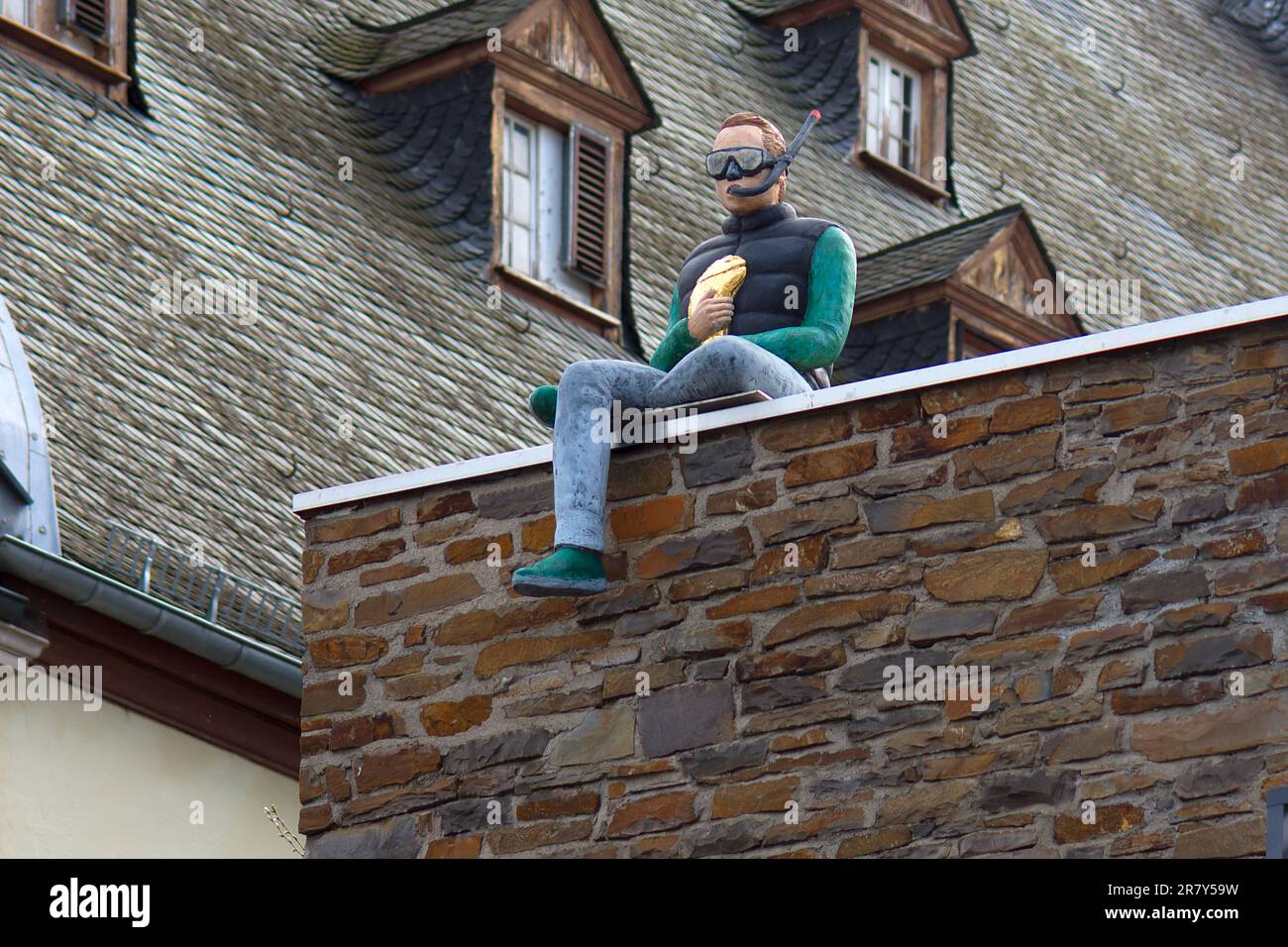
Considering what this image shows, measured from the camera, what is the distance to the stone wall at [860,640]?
42.1 feet

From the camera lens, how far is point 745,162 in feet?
46.6

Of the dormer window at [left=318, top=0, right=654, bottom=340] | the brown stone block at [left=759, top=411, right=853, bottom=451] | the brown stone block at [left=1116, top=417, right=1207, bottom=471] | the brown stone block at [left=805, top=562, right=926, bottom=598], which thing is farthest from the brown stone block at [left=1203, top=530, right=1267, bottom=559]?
the dormer window at [left=318, top=0, right=654, bottom=340]

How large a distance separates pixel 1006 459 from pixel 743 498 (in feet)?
3.14

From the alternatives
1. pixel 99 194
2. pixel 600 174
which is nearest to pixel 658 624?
pixel 99 194

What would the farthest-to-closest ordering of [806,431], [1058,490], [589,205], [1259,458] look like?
[589,205] < [806,431] < [1058,490] < [1259,458]

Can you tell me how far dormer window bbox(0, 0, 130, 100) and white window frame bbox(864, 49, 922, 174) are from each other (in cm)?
685

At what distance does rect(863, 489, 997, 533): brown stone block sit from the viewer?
13.3 meters

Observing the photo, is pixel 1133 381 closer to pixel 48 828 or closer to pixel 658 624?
pixel 658 624

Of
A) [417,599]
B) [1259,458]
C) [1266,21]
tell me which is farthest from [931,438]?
[1266,21]

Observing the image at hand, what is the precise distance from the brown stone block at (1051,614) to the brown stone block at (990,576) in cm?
6

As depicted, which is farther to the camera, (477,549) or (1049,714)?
(477,549)

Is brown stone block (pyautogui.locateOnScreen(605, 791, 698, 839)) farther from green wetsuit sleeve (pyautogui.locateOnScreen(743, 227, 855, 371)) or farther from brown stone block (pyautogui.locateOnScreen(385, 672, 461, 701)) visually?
green wetsuit sleeve (pyautogui.locateOnScreen(743, 227, 855, 371))

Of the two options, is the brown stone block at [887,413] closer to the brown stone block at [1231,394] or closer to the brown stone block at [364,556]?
the brown stone block at [1231,394]

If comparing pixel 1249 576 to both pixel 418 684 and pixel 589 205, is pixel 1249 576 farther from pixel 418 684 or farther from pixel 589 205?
pixel 589 205
